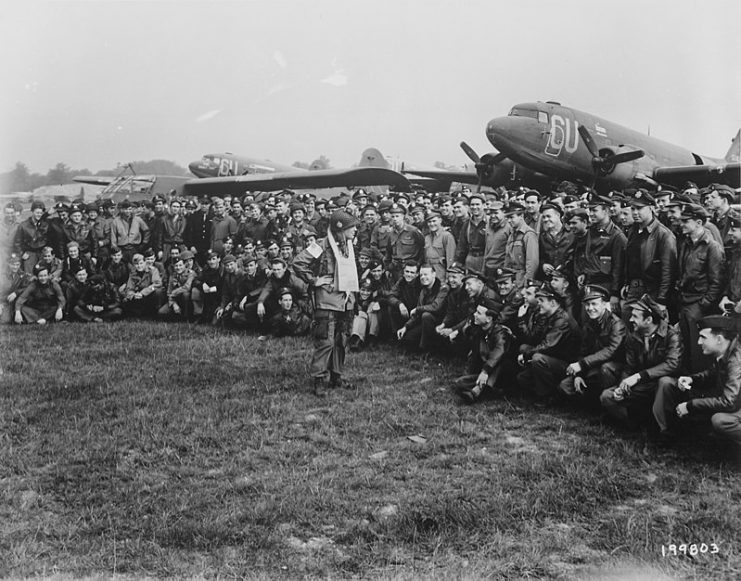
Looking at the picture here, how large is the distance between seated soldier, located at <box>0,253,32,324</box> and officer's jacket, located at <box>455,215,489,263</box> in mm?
7318

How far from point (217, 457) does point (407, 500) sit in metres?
1.72

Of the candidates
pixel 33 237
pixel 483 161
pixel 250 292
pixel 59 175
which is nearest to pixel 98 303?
pixel 33 237

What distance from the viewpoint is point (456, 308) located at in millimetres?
7980

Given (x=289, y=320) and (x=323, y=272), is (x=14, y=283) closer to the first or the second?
(x=289, y=320)

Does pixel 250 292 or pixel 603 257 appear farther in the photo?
pixel 250 292

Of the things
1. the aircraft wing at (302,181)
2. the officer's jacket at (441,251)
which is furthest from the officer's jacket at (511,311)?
the aircraft wing at (302,181)

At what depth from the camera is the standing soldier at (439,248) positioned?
9281mm

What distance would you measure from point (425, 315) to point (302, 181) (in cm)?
1407

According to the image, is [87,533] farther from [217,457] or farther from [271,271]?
[271,271]

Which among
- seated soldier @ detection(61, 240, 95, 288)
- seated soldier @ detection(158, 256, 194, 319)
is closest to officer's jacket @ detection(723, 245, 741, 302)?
seated soldier @ detection(158, 256, 194, 319)

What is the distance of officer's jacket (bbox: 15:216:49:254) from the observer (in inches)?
477

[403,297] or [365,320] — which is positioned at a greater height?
[403,297]

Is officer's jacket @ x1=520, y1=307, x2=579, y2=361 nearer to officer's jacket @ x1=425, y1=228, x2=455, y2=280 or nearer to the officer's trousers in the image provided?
the officer's trousers

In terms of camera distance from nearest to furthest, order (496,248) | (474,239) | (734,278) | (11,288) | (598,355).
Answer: (598,355) < (734,278) < (496,248) < (474,239) < (11,288)
